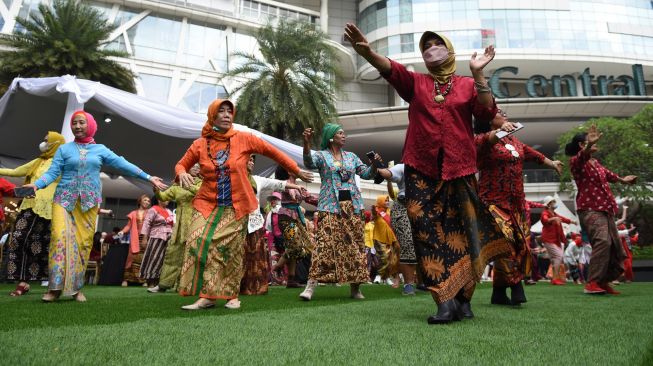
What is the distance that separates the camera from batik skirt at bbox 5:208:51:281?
5.28 metres

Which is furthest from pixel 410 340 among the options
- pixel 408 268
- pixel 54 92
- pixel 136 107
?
pixel 54 92

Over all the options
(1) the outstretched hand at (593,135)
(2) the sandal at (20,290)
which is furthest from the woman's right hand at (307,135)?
(2) the sandal at (20,290)

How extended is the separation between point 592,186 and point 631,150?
2280 centimetres

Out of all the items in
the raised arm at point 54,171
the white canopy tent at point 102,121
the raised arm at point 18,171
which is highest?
the white canopy tent at point 102,121

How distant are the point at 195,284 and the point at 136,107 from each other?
4.35 m

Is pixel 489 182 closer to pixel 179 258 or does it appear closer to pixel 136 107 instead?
pixel 179 258

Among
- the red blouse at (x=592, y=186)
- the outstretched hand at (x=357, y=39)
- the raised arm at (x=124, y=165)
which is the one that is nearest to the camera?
the outstretched hand at (x=357, y=39)

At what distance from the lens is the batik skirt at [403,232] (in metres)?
5.84

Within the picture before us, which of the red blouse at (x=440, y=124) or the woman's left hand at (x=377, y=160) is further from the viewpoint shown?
the woman's left hand at (x=377, y=160)

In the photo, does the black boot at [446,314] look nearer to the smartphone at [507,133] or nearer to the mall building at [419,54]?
the smartphone at [507,133]

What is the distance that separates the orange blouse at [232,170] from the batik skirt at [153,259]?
4339mm

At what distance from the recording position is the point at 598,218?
5.54 m

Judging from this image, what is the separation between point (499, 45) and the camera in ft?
126

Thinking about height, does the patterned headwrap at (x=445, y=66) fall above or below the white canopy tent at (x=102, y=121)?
below
